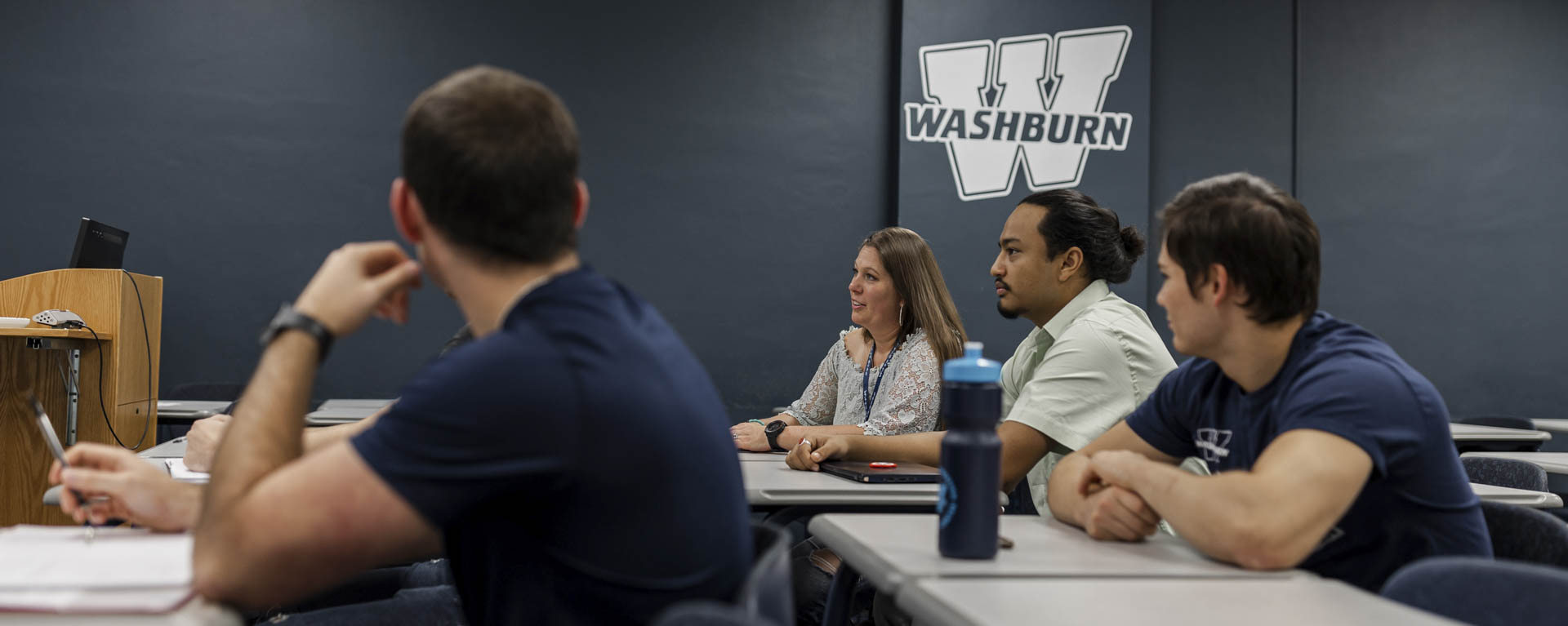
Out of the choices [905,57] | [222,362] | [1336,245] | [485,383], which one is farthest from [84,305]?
[1336,245]

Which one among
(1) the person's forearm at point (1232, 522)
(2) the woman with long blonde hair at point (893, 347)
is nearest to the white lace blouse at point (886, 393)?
(2) the woman with long blonde hair at point (893, 347)

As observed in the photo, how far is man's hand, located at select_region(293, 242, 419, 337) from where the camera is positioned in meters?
1.09

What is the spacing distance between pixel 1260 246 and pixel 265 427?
123 centimetres

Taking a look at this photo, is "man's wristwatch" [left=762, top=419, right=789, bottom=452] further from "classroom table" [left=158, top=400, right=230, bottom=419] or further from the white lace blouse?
"classroom table" [left=158, top=400, right=230, bottom=419]

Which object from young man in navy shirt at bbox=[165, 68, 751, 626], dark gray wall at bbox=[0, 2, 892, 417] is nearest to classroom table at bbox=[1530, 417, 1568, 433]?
dark gray wall at bbox=[0, 2, 892, 417]

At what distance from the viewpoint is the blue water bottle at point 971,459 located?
1.22 meters

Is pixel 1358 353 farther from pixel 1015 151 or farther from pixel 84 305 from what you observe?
pixel 1015 151

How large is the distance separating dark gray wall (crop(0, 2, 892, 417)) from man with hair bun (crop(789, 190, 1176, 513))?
2710mm

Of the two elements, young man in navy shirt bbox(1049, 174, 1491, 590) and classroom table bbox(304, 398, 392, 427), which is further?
classroom table bbox(304, 398, 392, 427)

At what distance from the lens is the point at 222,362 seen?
4730 mm

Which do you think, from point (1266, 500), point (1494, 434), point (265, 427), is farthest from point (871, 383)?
point (1494, 434)

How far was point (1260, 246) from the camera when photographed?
1.43 metres

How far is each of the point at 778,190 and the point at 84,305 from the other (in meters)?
3.07

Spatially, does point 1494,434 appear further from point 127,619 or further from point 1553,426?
point 127,619
